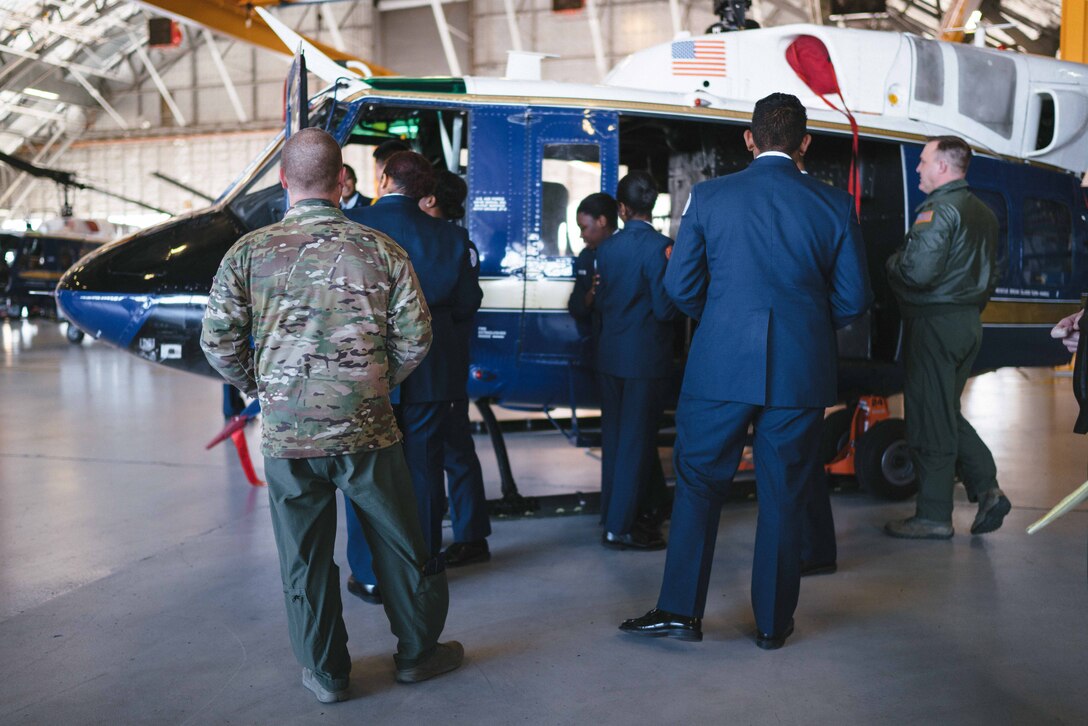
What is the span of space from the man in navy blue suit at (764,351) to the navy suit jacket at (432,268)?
37.2 inches

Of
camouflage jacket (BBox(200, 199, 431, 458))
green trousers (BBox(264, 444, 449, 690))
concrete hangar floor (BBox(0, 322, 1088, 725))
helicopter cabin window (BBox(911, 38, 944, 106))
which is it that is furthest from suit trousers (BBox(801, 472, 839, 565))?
helicopter cabin window (BBox(911, 38, 944, 106))

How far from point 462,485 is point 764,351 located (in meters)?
1.76

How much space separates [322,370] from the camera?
2.61 m

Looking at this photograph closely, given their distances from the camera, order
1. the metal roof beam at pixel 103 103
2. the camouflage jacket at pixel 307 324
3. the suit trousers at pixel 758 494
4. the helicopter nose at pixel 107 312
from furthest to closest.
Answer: the metal roof beam at pixel 103 103, the helicopter nose at pixel 107 312, the suit trousers at pixel 758 494, the camouflage jacket at pixel 307 324

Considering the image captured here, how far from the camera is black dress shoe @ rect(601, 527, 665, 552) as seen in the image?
4426mm

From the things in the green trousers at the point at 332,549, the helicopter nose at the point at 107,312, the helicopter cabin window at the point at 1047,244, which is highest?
the helicopter cabin window at the point at 1047,244

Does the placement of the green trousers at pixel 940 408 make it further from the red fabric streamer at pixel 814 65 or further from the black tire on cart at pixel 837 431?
the red fabric streamer at pixel 814 65

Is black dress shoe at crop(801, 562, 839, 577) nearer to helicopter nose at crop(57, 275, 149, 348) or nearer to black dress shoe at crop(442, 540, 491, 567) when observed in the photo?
black dress shoe at crop(442, 540, 491, 567)

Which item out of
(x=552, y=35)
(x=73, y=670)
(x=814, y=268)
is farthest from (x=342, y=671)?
(x=552, y=35)

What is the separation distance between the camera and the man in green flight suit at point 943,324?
4414 millimetres

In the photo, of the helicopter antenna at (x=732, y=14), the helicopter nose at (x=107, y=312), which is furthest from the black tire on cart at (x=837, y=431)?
the helicopter nose at (x=107, y=312)

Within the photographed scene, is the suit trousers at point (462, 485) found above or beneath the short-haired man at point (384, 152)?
beneath

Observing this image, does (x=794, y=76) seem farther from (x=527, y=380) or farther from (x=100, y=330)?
(x=100, y=330)

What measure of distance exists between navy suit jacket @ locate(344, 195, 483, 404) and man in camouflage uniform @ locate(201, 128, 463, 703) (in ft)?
2.45
